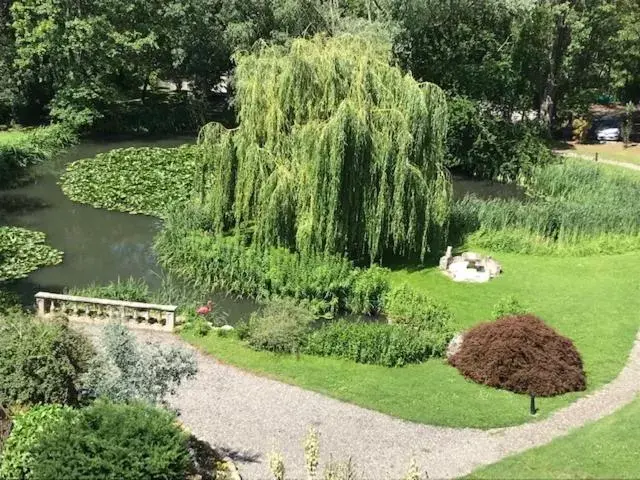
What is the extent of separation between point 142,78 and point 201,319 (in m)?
34.1

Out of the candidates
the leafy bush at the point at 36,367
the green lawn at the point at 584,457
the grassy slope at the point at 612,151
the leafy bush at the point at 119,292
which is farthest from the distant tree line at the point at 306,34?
the leafy bush at the point at 36,367

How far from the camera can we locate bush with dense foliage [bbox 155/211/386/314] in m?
21.6

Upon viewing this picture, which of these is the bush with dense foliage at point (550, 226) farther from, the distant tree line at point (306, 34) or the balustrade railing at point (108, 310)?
the distant tree line at point (306, 34)

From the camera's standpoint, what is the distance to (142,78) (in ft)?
166

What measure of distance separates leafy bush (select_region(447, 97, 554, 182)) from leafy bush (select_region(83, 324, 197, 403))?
28070mm

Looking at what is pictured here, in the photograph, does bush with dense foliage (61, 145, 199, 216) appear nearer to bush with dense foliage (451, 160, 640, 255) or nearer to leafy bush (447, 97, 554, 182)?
bush with dense foliage (451, 160, 640, 255)

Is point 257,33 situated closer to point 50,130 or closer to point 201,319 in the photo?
point 50,130

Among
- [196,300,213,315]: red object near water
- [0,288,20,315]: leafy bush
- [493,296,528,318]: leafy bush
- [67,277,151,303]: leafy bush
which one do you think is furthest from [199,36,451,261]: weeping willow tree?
[0,288,20,315]: leafy bush

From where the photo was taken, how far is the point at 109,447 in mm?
10641

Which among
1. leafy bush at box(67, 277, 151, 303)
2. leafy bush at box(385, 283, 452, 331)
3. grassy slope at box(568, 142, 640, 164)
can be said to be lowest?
leafy bush at box(67, 277, 151, 303)

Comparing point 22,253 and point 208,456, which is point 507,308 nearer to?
point 208,456

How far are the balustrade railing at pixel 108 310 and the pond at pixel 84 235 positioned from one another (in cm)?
176

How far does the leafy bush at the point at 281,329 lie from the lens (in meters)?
18.7

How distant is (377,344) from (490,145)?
22850mm
